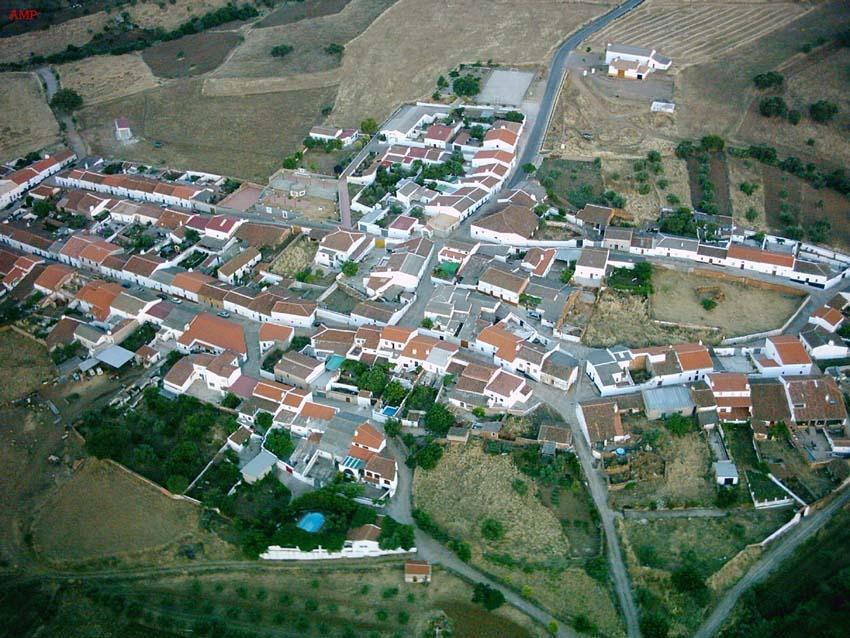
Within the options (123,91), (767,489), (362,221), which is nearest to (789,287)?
(767,489)

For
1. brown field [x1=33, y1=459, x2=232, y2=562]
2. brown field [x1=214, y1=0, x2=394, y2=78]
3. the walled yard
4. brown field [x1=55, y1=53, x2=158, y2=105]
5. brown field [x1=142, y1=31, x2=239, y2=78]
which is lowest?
brown field [x1=33, y1=459, x2=232, y2=562]

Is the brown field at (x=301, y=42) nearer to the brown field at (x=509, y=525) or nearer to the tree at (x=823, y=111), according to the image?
the tree at (x=823, y=111)

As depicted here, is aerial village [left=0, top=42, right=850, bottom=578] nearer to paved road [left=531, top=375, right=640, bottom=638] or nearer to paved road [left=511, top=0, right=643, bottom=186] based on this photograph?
paved road [left=531, top=375, right=640, bottom=638]

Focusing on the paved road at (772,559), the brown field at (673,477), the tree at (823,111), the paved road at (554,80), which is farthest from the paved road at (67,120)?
the paved road at (772,559)

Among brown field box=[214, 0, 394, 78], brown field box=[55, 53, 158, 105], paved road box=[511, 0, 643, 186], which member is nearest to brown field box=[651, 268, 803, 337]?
paved road box=[511, 0, 643, 186]

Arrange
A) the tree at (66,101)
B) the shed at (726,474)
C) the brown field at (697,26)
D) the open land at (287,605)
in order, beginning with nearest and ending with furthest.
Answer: the open land at (287,605) → the shed at (726,474) → the brown field at (697,26) → the tree at (66,101)

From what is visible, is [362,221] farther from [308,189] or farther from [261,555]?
[261,555]
